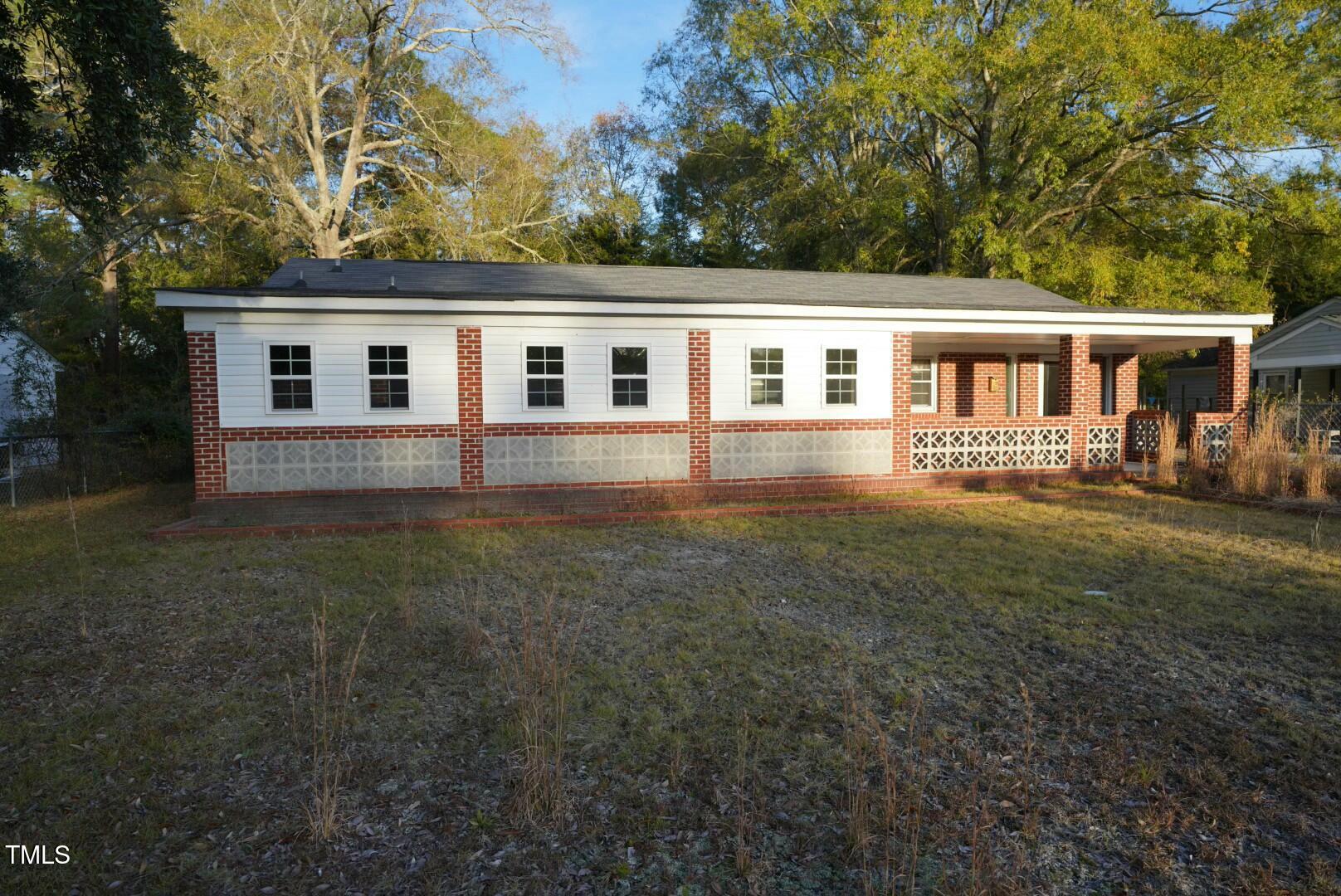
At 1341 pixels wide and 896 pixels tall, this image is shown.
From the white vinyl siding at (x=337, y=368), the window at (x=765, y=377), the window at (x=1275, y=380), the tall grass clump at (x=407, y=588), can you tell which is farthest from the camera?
the window at (x=1275, y=380)

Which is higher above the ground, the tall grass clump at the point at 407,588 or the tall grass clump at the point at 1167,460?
the tall grass clump at the point at 1167,460

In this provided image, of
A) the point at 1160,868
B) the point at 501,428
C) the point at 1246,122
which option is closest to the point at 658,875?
the point at 1160,868

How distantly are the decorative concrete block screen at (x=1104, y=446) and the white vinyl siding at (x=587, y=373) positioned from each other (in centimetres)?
840

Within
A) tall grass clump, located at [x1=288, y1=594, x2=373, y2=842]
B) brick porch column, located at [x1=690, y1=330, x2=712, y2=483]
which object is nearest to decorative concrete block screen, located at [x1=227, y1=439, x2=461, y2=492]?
brick porch column, located at [x1=690, y1=330, x2=712, y2=483]

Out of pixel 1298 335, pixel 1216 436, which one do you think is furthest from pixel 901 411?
pixel 1298 335

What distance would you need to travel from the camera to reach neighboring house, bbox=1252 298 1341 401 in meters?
24.2

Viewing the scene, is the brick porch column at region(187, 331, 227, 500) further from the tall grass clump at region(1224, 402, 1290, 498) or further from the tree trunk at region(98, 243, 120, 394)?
the tree trunk at region(98, 243, 120, 394)

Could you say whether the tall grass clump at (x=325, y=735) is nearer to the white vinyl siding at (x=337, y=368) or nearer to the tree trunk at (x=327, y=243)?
the white vinyl siding at (x=337, y=368)

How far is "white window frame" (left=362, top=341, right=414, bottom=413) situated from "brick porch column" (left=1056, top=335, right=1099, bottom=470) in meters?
12.2

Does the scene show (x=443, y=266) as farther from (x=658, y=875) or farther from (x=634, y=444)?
(x=658, y=875)

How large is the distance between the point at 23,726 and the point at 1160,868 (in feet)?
19.4

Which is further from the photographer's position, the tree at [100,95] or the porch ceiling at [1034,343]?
the porch ceiling at [1034,343]

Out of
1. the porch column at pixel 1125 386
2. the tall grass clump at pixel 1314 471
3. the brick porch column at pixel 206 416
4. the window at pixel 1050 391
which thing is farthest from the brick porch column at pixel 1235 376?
the brick porch column at pixel 206 416

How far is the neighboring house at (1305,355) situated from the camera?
24234mm
